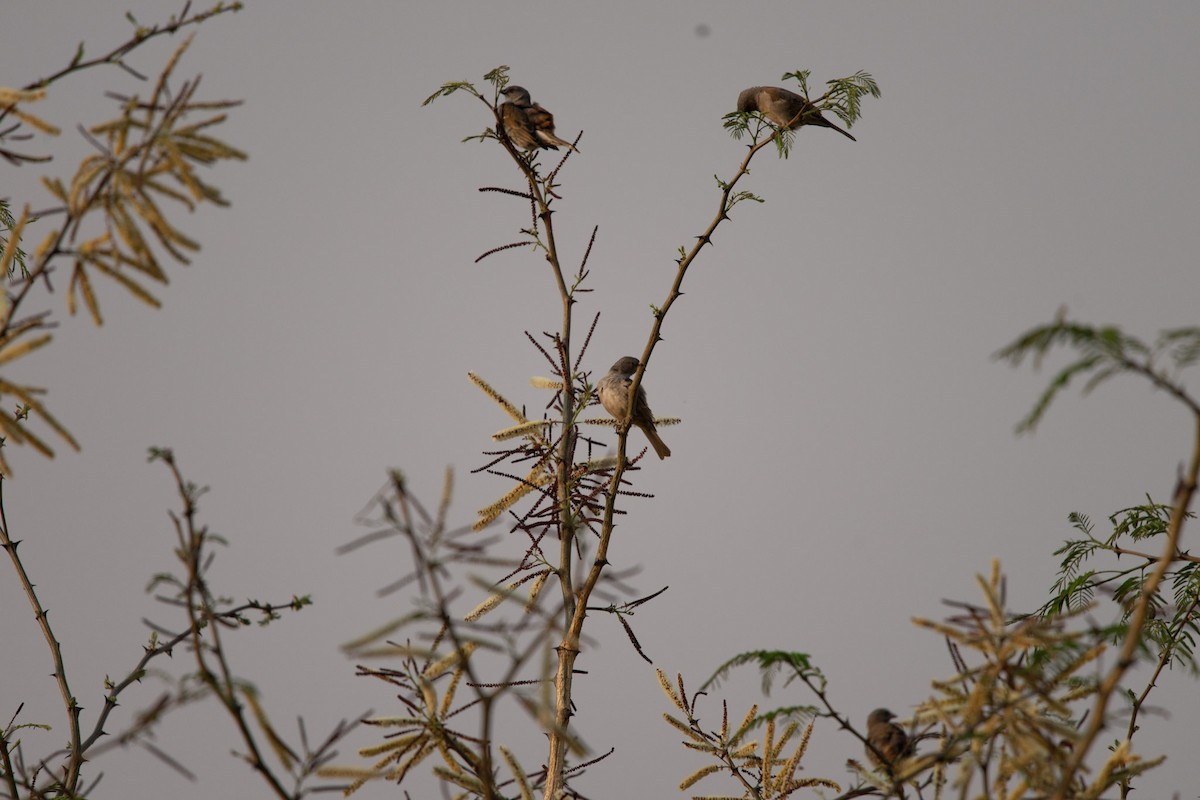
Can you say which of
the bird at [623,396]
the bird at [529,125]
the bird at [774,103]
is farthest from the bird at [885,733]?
the bird at [529,125]

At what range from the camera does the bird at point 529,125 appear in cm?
762

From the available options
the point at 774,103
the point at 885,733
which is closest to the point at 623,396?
the point at 774,103

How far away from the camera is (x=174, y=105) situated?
2879mm

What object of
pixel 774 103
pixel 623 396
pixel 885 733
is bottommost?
pixel 885 733

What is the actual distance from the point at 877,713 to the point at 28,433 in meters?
5.76

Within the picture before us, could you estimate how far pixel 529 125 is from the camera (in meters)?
7.80

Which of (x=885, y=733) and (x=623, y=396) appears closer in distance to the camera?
(x=885, y=733)

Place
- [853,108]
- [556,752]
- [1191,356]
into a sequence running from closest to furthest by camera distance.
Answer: [1191,356], [556,752], [853,108]

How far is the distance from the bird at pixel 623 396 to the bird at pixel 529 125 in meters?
1.67

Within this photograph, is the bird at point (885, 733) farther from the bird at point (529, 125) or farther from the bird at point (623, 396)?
the bird at point (529, 125)

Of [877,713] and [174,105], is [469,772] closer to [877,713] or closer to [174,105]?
[174,105]

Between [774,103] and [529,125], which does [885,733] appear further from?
[529,125]

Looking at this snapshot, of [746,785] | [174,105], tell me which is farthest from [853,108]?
[174,105]

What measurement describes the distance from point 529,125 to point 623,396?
1.97 meters
